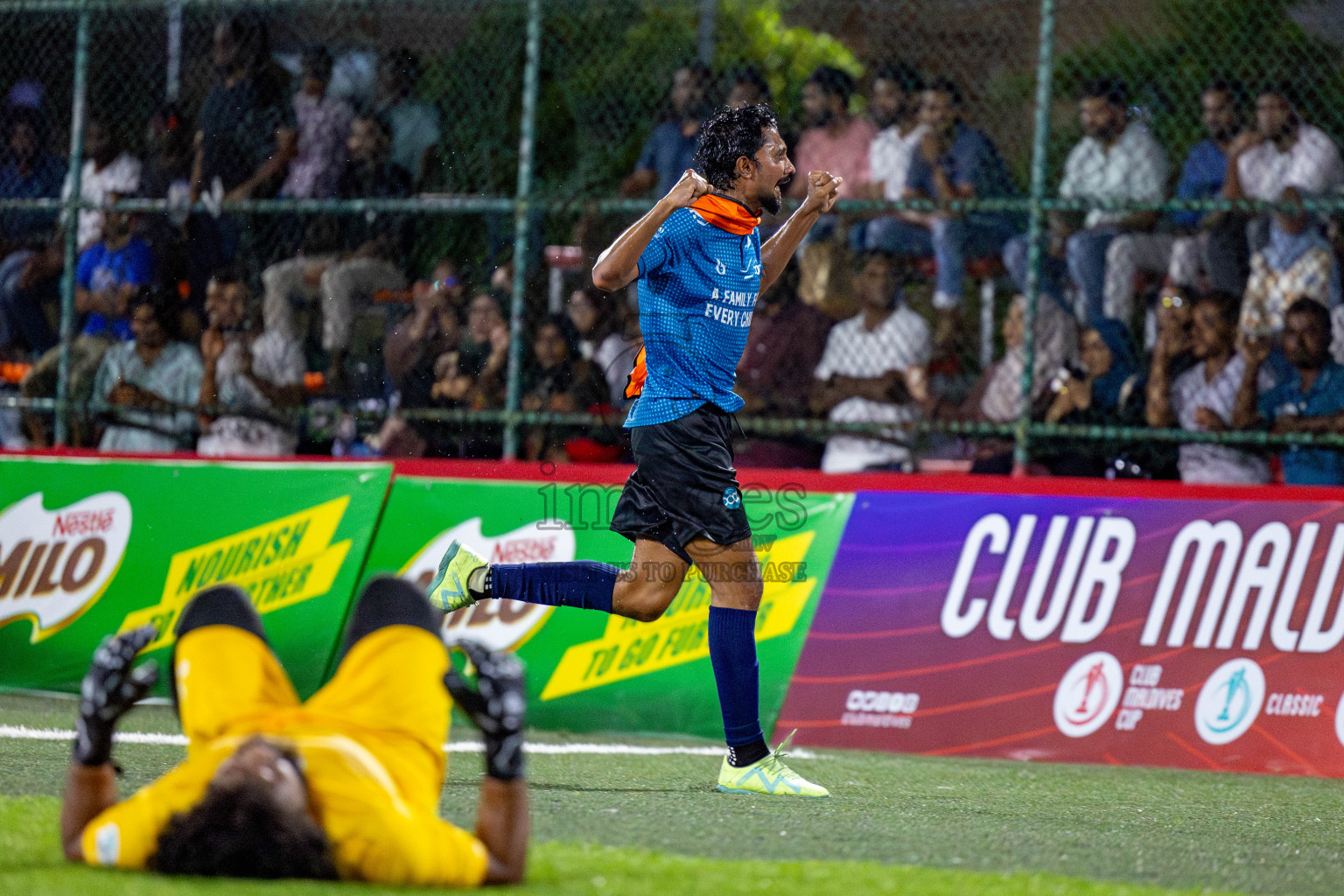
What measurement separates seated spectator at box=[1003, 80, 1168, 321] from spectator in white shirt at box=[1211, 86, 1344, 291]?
391 millimetres

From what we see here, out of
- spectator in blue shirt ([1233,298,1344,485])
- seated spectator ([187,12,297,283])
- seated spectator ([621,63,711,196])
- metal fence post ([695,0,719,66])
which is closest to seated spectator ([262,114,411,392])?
seated spectator ([187,12,297,283])

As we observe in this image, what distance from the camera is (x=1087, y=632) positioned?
21.9 ft

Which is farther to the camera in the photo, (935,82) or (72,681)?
(935,82)

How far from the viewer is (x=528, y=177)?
7.85m

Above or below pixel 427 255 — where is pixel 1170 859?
below

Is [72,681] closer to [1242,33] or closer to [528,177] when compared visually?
[528,177]

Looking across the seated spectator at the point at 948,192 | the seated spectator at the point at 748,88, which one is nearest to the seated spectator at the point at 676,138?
the seated spectator at the point at 748,88

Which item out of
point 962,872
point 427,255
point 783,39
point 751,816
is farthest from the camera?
point 783,39

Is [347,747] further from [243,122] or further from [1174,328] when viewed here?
[243,122]

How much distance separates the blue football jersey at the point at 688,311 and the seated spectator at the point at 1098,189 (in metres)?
3.35

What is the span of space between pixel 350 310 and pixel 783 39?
13.5 feet

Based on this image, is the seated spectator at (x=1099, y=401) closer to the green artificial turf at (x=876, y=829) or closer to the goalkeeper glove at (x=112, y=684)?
the green artificial turf at (x=876, y=829)

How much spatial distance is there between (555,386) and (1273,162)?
12.4ft

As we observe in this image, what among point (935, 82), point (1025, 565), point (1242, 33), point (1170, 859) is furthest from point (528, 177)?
point (1170, 859)
